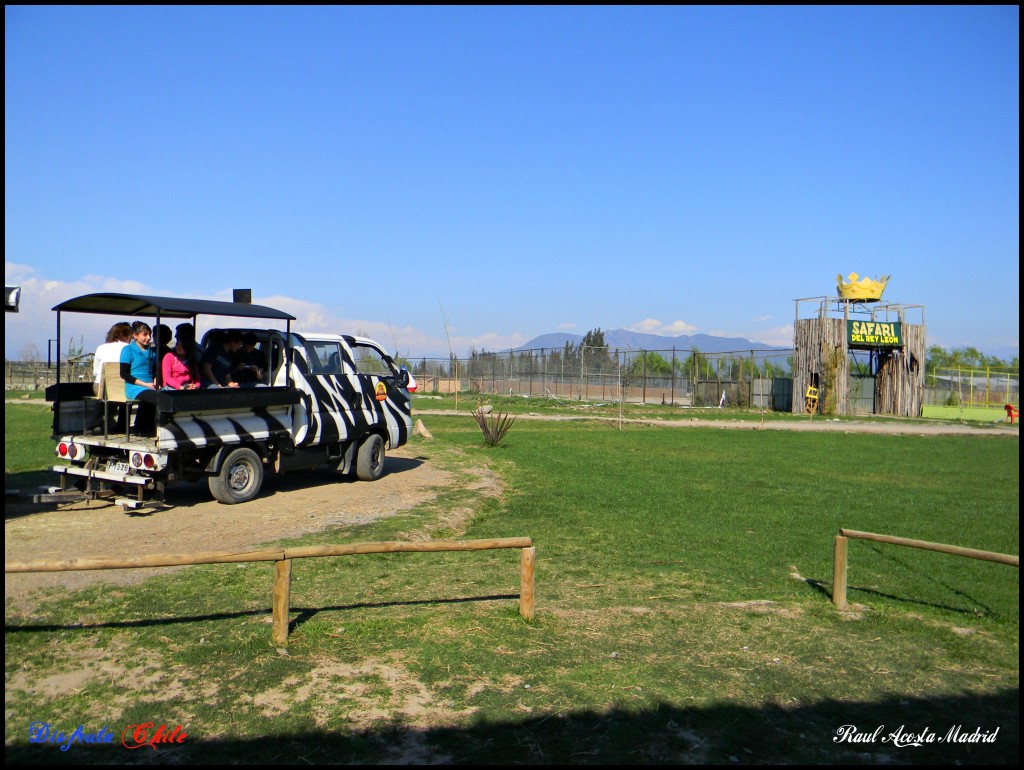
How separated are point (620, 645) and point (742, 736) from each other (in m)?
1.59

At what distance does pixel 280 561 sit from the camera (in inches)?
242

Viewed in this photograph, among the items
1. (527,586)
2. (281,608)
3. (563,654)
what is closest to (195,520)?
(281,608)

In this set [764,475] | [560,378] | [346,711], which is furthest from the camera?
[560,378]

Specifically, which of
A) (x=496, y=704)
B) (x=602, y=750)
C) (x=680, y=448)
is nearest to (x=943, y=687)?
(x=602, y=750)

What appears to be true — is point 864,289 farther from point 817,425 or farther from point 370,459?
point 370,459

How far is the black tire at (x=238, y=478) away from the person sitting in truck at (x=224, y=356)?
3.59ft

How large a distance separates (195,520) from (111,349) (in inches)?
105

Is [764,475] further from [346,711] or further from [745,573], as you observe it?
[346,711]

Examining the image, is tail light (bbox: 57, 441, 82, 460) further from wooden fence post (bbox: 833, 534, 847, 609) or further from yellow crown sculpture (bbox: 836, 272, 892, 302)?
yellow crown sculpture (bbox: 836, 272, 892, 302)

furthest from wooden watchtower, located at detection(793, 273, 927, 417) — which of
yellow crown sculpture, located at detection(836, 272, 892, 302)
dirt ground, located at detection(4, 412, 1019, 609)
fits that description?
dirt ground, located at detection(4, 412, 1019, 609)

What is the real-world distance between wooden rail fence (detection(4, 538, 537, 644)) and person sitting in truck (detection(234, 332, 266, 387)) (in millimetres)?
6131

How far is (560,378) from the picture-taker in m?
46.8

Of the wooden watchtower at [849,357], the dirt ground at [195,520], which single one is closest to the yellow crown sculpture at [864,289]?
the wooden watchtower at [849,357]

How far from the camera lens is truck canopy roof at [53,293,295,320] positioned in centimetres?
1045
